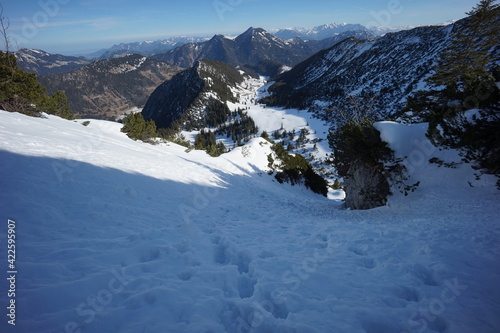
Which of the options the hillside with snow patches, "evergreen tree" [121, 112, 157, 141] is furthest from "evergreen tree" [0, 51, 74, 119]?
the hillside with snow patches

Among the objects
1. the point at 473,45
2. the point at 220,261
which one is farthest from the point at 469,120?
the point at 473,45

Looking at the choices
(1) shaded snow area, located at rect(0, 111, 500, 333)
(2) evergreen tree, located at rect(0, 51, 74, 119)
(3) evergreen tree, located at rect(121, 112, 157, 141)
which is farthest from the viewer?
(3) evergreen tree, located at rect(121, 112, 157, 141)

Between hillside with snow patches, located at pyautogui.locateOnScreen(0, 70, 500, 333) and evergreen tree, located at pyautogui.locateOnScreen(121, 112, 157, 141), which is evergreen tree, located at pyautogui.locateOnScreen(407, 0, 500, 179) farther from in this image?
evergreen tree, located at pyautogui.locateOnScreen(121, 112, 157, 141)

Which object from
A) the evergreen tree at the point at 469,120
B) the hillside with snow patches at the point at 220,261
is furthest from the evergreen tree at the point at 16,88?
the evergreen tree at the point at 469,120

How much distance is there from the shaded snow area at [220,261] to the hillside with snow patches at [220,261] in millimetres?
32

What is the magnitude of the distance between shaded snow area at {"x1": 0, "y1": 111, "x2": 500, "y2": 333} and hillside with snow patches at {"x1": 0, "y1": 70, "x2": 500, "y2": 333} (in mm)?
32

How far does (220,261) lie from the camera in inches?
276

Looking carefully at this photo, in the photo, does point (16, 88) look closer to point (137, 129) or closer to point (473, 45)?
point (137, 129)

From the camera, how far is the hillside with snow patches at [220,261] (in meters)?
4.21

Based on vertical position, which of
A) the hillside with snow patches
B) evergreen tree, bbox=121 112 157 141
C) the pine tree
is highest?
the pine tree

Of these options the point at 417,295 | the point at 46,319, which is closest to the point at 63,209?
the point at 46,319

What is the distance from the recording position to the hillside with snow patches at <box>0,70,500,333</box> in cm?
421

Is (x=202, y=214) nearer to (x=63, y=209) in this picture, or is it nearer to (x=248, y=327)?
(x=63, y=209)

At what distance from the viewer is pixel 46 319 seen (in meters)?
3.78
